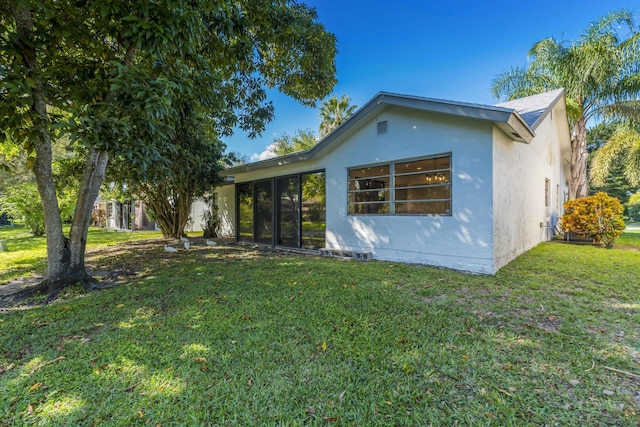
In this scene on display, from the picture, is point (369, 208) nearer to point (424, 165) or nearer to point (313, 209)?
point (424, 165)

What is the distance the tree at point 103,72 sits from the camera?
369 cm

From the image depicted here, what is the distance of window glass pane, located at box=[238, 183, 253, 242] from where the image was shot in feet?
37.0

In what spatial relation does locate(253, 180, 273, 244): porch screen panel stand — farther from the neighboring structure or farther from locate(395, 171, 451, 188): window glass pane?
the neighboring structure

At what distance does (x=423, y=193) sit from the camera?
671 cm

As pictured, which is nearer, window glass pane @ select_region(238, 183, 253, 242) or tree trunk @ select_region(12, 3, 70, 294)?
tree trunk @ select_region(12, 3, 70, 294)

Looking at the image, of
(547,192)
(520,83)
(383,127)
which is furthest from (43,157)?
(520,83)

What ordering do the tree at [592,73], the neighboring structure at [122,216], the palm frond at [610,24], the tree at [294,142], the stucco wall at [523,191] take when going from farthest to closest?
the tree at [294,142] < the neighboring structure at [122,216] < the palm frond at [610,24] < the tree at [592,73] < the stucco wall at [523,191]

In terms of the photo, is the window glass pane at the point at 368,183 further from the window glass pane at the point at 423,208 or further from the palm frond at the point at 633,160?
the palm frond at the point at 633,160

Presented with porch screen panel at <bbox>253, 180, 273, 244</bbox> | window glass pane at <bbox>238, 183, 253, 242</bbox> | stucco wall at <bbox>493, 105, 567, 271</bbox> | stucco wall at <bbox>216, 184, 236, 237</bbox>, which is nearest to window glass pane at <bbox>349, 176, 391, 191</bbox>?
stucco wall at <bbox>493, 105, 567, 271</bbox>

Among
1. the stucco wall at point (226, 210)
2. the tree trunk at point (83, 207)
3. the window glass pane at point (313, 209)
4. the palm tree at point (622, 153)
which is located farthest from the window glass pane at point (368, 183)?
the palm tree at point (622, 153)

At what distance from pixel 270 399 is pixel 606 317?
4.18 metres

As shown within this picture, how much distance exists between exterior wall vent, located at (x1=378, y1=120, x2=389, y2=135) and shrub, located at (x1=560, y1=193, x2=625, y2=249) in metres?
7.59

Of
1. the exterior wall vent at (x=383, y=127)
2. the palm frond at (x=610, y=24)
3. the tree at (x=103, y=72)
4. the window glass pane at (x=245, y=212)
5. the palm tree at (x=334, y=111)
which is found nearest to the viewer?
the tree at (x=103, y=72)

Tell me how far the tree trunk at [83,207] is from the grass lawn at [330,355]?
54cm
